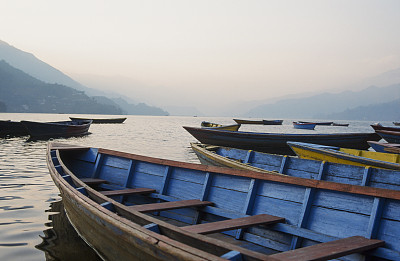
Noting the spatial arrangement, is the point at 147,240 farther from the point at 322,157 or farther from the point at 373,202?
the point at 322,157

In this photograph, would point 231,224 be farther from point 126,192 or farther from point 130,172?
point 130,172

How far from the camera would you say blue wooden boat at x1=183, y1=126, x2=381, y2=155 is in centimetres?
2062

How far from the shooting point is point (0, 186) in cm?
1124

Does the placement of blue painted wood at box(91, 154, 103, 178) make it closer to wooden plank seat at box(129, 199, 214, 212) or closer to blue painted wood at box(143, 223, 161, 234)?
wooden plank seat at box(129, 199, 214, 212)

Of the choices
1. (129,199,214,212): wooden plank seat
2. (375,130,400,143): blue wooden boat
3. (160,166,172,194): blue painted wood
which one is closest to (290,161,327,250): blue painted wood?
(129,199,214,212): wooden plank seat

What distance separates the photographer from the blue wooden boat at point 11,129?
31406mm

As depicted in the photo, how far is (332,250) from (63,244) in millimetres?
5427

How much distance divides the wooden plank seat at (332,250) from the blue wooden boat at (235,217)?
1 centimetres

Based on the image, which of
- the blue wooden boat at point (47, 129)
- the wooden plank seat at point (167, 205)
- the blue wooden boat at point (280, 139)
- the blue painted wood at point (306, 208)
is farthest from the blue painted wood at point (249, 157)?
the blue wooden boat at point (47, 129)

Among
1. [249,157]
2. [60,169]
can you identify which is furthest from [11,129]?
[249,157]

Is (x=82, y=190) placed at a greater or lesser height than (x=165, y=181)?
lesser

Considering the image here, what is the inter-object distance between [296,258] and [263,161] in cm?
740

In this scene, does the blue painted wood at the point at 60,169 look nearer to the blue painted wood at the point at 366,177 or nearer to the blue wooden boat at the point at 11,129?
the blue painted wood at the point at 366,177

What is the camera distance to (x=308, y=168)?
9453 millimetres
